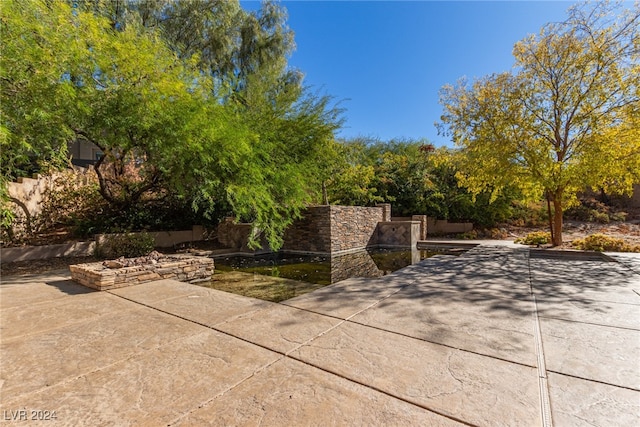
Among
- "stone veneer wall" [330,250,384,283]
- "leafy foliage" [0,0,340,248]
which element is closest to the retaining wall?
"leafy foliage" [0,0,340,248]

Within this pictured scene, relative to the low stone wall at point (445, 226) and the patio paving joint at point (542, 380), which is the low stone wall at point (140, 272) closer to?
the patio paving joint at point (542, 380)

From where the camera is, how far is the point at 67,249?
21.7 feet

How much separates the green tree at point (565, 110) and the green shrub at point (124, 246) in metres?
8.47

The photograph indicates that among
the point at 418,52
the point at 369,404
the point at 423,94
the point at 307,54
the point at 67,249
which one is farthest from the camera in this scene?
the point at 307,54

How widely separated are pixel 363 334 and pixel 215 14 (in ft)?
45.8

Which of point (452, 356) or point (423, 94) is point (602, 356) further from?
point (423, 94)

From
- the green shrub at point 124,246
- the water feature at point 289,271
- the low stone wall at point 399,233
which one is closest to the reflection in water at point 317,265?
the water feature at point 289,271

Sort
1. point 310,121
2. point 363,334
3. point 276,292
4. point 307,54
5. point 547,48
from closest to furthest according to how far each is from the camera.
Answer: point 363,334 → point 276,292 → point 547,48 → point 310,121 → point 307,54

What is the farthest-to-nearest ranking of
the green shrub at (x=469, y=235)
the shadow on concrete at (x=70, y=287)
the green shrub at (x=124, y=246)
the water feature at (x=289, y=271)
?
1. the green shrub at (x=469, y=235)
2. the green shrub at (x=124, y=246)
3. the water feature at (x=289, y=271)
4. the shadow on concrete at (x=70, y=287)

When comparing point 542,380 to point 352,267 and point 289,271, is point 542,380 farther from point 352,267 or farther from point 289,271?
point 352,267

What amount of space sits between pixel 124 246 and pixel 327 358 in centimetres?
574

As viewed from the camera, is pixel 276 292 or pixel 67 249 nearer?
pixel 276 292

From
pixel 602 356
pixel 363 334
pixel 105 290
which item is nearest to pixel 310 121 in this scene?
pixel 105 290

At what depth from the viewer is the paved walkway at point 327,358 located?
1.57 metres
